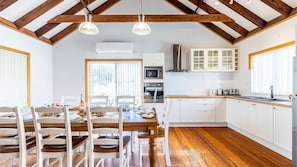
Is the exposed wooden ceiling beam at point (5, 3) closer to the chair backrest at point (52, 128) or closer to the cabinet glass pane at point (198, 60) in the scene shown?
the chair backrest at point (52, 128)

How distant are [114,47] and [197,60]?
2355 mm

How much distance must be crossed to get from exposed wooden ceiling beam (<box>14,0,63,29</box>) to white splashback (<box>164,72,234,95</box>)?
11.5 feet

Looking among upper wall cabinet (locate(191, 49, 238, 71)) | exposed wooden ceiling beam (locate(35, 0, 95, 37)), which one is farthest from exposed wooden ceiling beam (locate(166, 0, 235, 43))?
exposed wooden ceiling beam (locate(35, 0, 95, 37))

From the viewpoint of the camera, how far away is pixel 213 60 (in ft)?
20.8

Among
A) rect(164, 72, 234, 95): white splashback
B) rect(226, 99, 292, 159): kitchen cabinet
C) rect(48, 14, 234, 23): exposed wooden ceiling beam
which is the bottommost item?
rect(226, 99, 292, 159): kitchen cabinet

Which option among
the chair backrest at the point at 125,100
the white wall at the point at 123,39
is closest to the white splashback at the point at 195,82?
the white wall at the point at 123,39

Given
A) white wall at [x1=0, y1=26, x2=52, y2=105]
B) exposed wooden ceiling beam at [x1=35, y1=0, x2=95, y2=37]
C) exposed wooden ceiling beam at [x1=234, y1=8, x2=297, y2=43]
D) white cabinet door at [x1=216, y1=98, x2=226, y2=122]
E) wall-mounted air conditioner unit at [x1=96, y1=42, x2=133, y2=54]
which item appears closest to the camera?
exposed wooden ceiling beam at [x1=234, y1=8, x2=297, y2=43]

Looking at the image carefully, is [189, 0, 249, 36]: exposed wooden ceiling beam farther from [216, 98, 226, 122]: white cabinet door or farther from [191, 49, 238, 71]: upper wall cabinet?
[216, 98, 226, 122]: white cabinet door

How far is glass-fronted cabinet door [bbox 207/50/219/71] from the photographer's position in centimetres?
633

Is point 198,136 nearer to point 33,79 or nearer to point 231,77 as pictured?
point 231,77

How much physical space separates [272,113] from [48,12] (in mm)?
4925

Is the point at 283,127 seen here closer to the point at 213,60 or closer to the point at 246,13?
the point at 246,13

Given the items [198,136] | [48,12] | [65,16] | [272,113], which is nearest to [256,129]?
[272,113]

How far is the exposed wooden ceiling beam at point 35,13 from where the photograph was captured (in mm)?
4637
